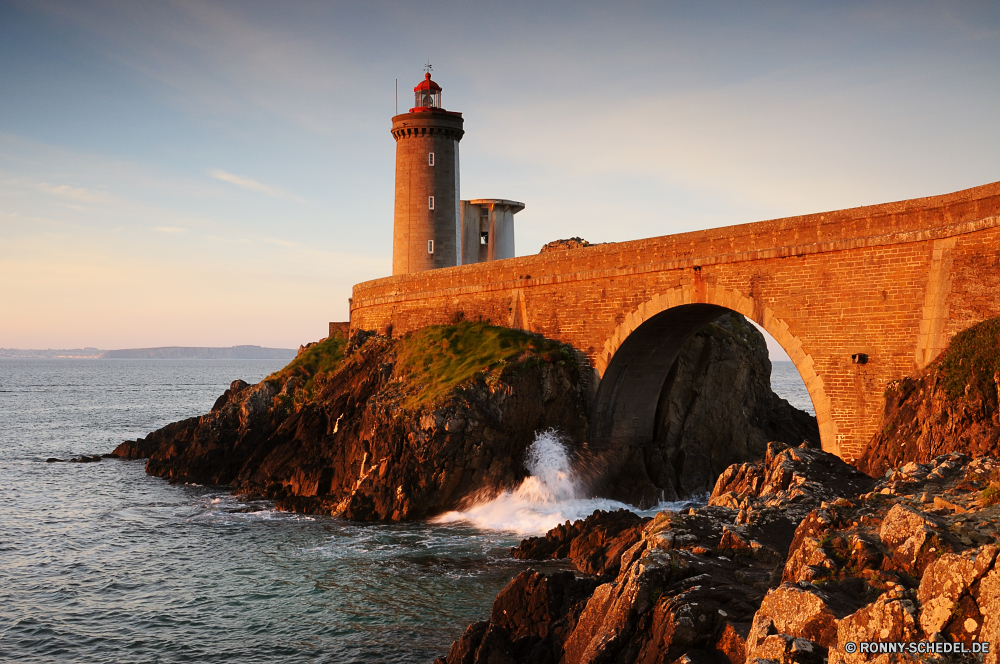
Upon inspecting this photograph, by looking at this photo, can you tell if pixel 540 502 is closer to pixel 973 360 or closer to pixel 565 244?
pixel 973 360

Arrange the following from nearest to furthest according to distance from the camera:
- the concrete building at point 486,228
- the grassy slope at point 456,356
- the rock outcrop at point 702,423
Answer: the grassy slope at point 456,356, the rock outcrop at point 702,423, the concrete building at point 486,228

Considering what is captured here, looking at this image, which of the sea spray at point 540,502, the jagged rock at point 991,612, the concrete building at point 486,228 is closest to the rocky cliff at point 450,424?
the sea spray at point 540,502

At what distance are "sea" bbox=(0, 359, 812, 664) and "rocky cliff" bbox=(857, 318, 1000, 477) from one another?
9.02 metres

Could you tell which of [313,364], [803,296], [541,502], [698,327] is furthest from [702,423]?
[313,364]

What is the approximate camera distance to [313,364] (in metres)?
38.4

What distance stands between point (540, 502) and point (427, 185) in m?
22.1

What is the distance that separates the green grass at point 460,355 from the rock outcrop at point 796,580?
44.3 feet

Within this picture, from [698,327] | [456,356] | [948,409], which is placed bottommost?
[948,409]

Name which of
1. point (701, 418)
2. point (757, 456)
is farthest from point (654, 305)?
point (757, 456)

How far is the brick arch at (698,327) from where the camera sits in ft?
63.0

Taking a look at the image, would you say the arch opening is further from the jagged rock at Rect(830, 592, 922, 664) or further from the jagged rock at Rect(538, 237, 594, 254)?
the jagged rock at Rect(830, 592, 922, 664)

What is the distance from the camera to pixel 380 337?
36.8m

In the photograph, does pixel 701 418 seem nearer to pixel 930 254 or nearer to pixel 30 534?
pixel 930 254

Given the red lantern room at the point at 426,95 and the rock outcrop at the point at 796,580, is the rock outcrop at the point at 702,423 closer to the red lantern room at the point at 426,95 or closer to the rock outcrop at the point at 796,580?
the rock outcrop at the point at 796,580
